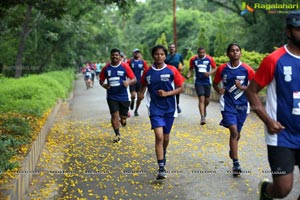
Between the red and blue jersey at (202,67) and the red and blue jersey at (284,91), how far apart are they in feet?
23.4

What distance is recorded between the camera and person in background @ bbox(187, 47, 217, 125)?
36.1 ft

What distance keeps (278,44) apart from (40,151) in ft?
80.9

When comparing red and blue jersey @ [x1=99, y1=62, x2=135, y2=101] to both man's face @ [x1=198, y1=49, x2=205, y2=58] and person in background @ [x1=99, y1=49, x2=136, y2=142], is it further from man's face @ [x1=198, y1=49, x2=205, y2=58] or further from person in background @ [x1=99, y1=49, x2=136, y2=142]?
man's face @ [x1=198, y1=49, x2=205, y2=58]

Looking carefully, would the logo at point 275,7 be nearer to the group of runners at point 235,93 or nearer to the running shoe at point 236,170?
the group of runners at point 235,93

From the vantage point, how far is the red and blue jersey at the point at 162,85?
650 centimetres

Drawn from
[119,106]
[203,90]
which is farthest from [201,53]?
[119,106]

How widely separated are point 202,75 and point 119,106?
274 cm

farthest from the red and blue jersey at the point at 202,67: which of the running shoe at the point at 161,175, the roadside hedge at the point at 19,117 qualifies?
the running shoe at the point at 161,175

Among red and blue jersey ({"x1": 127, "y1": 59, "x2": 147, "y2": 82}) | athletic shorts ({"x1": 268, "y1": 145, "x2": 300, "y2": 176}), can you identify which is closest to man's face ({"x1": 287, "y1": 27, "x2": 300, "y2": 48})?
athletic shorts ({"x1": 268, "y1": 145, "x2": 300, "y2": 176})

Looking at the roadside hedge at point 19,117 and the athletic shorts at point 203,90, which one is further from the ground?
the athletic shorts at point 203,90

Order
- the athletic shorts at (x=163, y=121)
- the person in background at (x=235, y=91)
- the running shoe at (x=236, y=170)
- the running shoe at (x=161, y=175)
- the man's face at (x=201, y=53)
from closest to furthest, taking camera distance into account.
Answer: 1. the running shoe at (x=161, y=175)
2. the running shoe at (x=236, y=170)
3. the athletic shorts at (x=163, y=121)
4. the person in background at (x=235, y=91)
5. the man's face at (x=201, y=53)

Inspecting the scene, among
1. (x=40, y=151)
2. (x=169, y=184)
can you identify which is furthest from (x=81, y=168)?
(x=169, y=184)

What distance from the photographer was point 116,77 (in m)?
9.02

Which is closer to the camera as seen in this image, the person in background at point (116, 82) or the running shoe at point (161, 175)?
the running shoe at point (161, 175)
